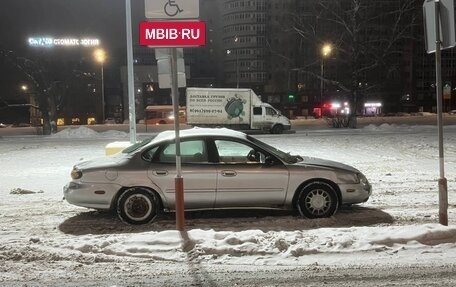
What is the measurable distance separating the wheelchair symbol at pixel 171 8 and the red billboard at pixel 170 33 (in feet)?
0.39

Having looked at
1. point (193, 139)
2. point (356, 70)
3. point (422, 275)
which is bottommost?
point (422, 275)

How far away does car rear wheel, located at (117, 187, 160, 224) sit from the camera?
26.6ft

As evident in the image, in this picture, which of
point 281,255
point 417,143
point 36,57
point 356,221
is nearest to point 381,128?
point 417,143

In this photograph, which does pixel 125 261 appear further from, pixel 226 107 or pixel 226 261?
pixel 226 107

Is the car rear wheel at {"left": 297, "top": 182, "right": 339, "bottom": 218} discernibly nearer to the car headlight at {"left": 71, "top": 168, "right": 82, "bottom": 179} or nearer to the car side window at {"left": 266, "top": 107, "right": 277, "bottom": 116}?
the car headlight at {"left": 71, "top": 168, "right": 82, "bottom": 179}

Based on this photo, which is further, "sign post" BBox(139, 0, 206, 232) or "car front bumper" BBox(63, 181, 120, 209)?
"car front bumper" BBox(63, 181, 120, 209)

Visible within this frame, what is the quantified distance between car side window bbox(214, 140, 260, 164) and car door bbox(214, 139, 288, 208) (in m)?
0.10

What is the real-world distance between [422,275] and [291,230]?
229 cm

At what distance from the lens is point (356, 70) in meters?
38.5

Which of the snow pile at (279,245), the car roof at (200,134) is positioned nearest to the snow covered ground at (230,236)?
the snow pile at (279,245)

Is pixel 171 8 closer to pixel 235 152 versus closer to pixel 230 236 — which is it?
pixel 235 152

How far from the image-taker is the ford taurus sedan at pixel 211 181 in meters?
8.09

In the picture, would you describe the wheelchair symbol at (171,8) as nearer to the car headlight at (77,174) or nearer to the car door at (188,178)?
the car door at (188,178)

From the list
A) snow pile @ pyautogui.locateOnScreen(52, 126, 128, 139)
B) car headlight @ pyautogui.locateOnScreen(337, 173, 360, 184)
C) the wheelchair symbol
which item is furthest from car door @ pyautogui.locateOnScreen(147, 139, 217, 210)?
snow pile @ pyautogui.locateOnScreen(52, 126, 128, 139)
